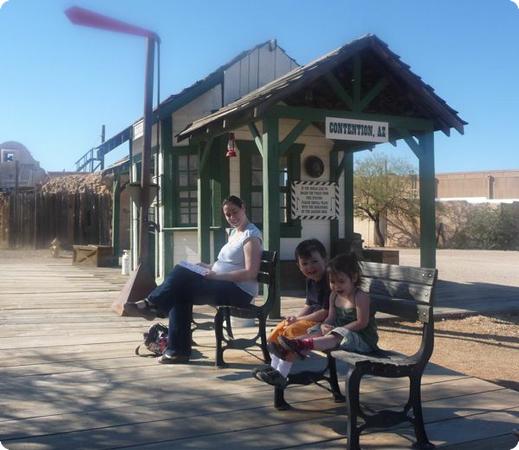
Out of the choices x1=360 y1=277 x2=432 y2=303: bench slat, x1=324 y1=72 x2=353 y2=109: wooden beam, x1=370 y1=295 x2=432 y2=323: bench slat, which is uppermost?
x1=324 y1=72 x2=353 y2=109: wooden beam

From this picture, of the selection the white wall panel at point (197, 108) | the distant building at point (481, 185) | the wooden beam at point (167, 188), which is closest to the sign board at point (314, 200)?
the white wall panel at point (197, 108)

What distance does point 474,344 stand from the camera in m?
6.61

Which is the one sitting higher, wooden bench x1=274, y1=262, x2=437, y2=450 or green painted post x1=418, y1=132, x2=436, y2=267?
green painted post x1=418, y1=132, x2=436, y2=267

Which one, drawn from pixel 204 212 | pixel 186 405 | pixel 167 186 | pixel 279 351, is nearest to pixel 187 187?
pixel 167 186

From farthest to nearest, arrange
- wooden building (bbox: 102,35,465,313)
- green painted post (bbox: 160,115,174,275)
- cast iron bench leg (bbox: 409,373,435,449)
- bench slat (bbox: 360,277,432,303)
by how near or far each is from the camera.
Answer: green painted post (bbox: 160,115,174,275) < wooden building (bbox: 102,35,465,313) < bench slat (bbox: 360,277,432,303) < cast iron bench leg (bbox: 409,373,435,449)

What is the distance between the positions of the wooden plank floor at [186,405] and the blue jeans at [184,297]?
0.24 metres

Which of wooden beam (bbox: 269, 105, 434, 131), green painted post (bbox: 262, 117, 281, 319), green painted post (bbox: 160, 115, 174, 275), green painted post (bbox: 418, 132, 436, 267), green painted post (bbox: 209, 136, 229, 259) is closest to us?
green painted post (bbox: 262, 117, 281, 319)

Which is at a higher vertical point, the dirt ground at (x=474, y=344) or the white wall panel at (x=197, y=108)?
the white wall panel at (x=197, y=108)

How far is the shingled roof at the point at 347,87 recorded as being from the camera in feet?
24.3

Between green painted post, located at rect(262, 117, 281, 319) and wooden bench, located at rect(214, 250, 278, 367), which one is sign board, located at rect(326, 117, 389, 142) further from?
wooden bench, located at rect(214, 250, 278, 367)

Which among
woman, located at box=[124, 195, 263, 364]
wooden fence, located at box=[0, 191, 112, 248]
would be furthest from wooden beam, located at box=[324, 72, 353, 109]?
wooden fence, located at box=[0, 191, 112, 248]

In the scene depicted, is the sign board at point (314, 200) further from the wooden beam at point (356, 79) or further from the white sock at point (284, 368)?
the white sock at point (284, 368)

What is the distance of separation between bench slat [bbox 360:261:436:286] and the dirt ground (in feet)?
6.27

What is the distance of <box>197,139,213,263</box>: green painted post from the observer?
988 centimetres
